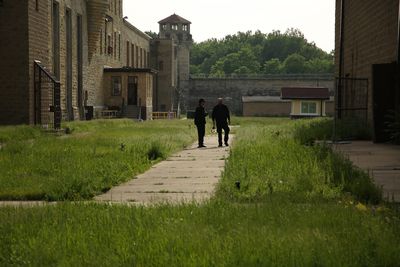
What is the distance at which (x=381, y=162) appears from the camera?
11172mm

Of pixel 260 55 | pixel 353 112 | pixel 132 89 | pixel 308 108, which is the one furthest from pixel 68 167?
pixel 260 55

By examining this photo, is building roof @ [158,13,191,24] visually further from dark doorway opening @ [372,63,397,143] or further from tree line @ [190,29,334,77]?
dark doorway opening @ [372,63,397,143]

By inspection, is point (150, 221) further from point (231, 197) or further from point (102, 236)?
point (231, 197)

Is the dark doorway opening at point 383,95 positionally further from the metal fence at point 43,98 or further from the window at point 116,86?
the window at point 116,86

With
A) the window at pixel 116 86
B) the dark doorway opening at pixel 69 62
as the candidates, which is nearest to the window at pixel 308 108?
the window at pixel 116 86

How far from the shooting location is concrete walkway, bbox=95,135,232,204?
321 inches

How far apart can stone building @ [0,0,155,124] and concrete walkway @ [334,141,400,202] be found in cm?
1558

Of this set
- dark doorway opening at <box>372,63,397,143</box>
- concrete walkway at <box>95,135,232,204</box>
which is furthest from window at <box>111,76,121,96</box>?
concrete walkway at <box>95,135,232,204</box>

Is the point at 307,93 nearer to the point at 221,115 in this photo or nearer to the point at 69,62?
the point at 69,62

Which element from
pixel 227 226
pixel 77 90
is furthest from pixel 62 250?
pixel 77 90

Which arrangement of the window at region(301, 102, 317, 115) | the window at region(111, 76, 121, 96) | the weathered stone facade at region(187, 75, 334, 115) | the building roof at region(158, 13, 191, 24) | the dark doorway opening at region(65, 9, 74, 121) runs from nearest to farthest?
the dark doorway opening at region(65, 9, 74, 121), the window at region(111, 76, 121, 96), the window at region(301, 102, 317, 115), the weathered stone facade at region(187, 75, 334, 115), the building roof at region(158, 13, 191, 24)

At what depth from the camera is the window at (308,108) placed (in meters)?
53.9

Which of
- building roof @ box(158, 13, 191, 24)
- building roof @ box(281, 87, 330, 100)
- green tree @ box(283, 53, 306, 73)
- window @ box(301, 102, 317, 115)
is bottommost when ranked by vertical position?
window @ box(301, 102, 317, 115)

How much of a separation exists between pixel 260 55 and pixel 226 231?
149 meters
